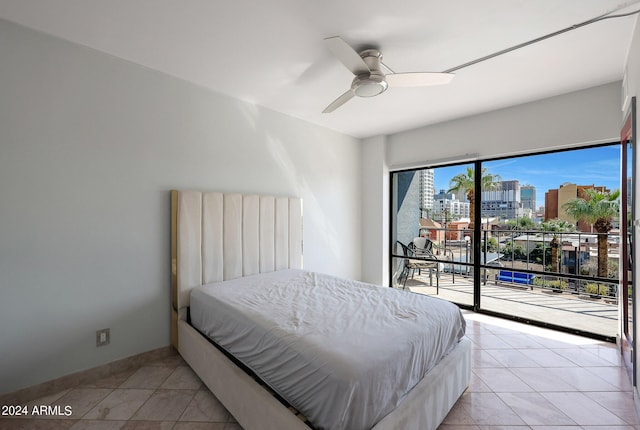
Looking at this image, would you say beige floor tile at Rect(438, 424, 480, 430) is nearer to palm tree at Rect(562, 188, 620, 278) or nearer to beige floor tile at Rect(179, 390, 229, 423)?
beige floor tile at Rect(179, 390, 229, 423)

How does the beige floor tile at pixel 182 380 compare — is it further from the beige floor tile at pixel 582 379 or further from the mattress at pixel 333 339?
the beige floor tile at pixel 582 379

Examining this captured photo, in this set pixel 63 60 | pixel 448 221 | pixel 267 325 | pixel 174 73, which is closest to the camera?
pixel 267 325

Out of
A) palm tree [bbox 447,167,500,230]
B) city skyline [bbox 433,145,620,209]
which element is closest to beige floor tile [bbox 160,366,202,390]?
palm tree [bbox 447,167,500,230]

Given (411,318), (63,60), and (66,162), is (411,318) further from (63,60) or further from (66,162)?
(63,60)

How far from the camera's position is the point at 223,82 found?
8.71ft

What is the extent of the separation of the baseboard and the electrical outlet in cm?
18

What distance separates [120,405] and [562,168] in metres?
4.80

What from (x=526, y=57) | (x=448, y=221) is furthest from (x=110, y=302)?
(x=448, y=221)

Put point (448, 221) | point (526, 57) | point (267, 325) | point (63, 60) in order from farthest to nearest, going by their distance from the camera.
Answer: point (448, 221), point (526, 57), point (63, 60), point (267, 325)

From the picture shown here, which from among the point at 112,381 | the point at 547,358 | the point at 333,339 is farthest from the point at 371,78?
the point at 112,381

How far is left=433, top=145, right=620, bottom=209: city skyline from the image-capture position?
2.92m

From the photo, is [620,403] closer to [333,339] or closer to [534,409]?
[534,409]

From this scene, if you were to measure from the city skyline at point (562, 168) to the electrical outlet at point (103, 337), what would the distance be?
4407 mm

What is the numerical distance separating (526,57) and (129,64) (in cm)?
328
